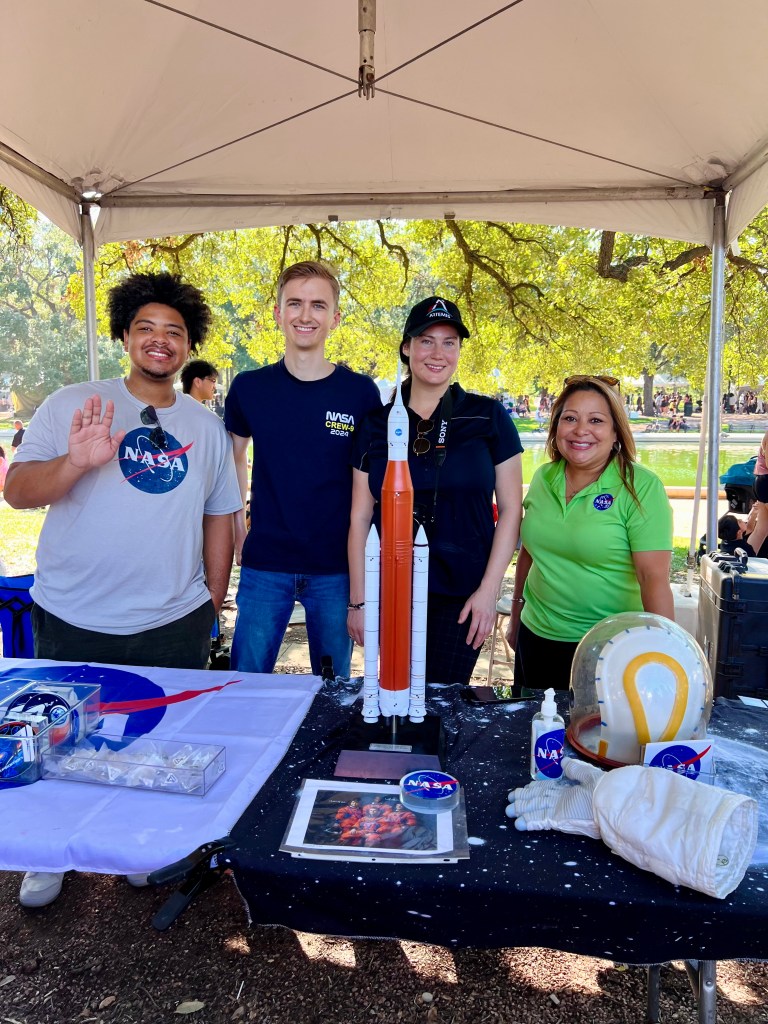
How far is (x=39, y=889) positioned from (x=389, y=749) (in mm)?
1626

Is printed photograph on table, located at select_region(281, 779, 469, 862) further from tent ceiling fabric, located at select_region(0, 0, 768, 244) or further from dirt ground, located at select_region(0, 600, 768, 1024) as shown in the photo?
tent ceiling fabric, located at select_region(0, 0, 768, 244)

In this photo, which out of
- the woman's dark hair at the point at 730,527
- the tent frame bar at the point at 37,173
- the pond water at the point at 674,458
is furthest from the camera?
the pond water at the point at 674,458

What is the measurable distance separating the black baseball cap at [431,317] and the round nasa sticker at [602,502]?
713 millimetres

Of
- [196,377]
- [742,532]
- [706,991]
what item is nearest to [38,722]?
[706,991]

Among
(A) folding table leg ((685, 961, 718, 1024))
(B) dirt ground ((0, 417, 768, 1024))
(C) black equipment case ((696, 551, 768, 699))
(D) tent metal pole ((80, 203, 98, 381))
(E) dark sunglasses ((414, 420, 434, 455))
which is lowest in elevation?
(B) dirt ground ((0, 417, 768, 1024))

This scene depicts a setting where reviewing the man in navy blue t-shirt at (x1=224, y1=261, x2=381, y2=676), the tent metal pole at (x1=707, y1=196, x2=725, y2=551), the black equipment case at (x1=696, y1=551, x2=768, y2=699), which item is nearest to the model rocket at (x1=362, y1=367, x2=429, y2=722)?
the man in navy blue t-shirt at (x1=224, y1=261, x2=381, y2=676)

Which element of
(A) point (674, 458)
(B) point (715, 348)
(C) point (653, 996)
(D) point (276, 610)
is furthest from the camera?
(A) point (674, 458)

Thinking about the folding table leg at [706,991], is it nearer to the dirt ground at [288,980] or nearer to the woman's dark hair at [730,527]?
the dirt ground at [288,980]

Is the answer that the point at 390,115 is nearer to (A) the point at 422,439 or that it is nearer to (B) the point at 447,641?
(A) the point at 422,439

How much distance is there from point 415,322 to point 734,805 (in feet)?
5.37

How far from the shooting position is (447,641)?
2.37 meters

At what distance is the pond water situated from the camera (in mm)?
20534

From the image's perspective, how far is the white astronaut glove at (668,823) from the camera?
1.11m

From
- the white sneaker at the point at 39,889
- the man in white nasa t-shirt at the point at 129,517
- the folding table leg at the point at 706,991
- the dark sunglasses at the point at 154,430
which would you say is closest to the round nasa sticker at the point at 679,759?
the folding table leg at the point at 706,991
